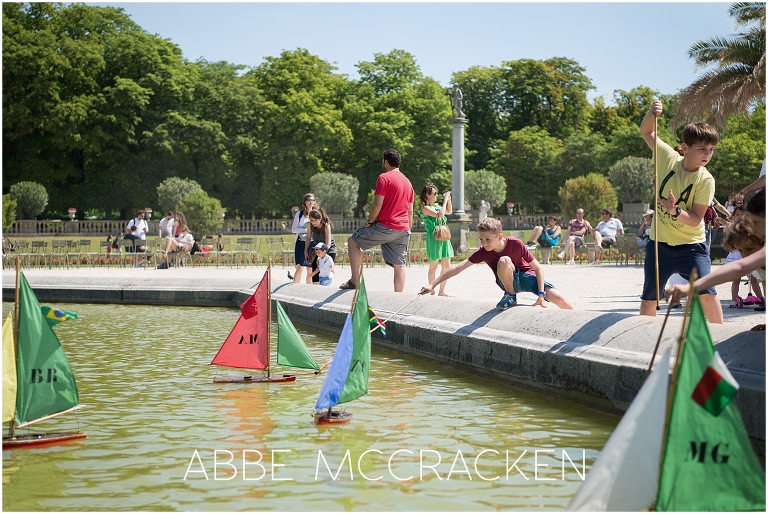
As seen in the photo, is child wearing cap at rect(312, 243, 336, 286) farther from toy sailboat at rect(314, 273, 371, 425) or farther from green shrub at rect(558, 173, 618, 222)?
green shrub at rect(558, 173, 618, 222)

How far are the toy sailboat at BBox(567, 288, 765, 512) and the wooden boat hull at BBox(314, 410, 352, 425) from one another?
100 inches

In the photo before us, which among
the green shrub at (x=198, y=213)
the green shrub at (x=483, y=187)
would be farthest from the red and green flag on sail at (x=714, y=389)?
the green shrub at (x=483, y=187)

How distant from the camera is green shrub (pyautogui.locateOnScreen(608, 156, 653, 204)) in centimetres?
5244

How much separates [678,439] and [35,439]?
3.54 m

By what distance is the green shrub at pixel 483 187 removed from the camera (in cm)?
5450

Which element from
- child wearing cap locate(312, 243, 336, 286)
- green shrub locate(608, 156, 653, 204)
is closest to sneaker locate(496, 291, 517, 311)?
child wearing cap locate(312, 243, 336, 286)

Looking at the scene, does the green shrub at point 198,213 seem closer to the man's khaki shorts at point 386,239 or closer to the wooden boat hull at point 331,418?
the man's khaki shorts at point 386,239

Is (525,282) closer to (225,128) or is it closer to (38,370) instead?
(38,370)

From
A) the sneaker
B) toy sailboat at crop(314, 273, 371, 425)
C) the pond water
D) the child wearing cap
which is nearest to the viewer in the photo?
the pond water

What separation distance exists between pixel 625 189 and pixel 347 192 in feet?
48.1

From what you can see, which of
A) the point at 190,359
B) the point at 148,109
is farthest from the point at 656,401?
the point at 148,109

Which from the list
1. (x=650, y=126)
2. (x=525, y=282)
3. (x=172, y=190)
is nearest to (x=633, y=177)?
(x=172, y=190)

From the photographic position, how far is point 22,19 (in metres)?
Result: 51.2

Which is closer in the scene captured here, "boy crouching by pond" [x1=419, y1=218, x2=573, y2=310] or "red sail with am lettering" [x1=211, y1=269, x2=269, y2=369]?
"red sail with am lettering" [x1=211, y1=269, x2=269, y2=369]
